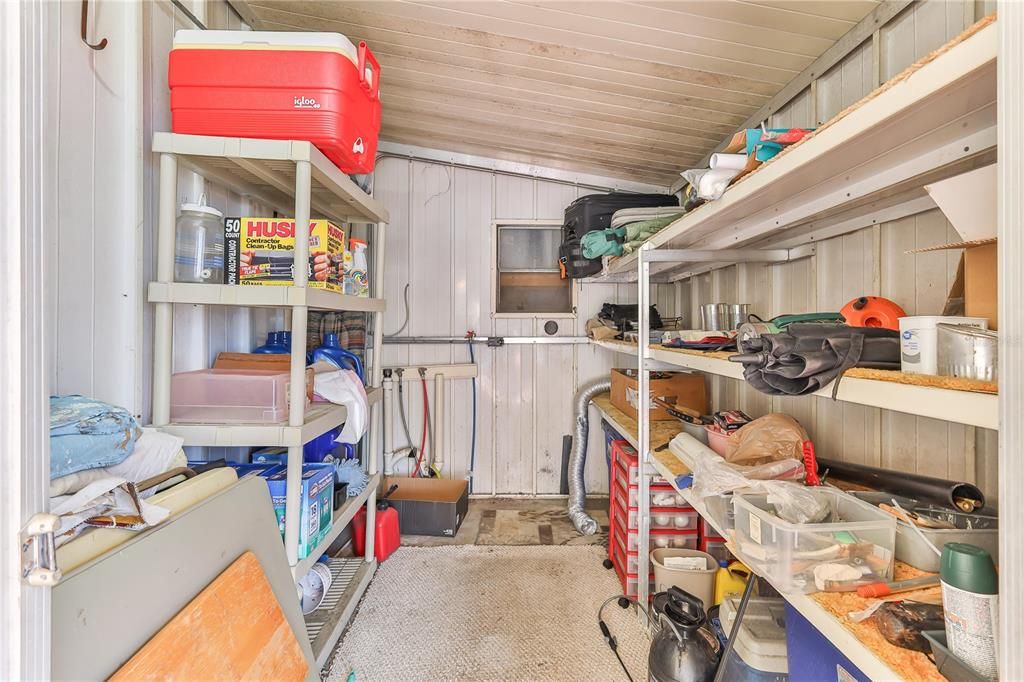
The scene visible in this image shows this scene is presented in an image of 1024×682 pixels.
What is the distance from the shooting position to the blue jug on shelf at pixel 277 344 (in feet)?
6.15

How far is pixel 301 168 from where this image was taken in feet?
4.37

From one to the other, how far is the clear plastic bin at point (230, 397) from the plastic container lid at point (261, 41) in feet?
3.40

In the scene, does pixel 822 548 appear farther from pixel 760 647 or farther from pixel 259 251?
pixel 259 251

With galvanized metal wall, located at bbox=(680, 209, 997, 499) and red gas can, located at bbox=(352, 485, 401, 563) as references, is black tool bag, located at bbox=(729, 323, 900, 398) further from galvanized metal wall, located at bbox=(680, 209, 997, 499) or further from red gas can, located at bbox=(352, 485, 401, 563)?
red gas can, located at bbox=(352, 485, 401, 563)

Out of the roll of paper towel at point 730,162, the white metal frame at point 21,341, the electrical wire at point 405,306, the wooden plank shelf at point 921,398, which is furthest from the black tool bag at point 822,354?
the electrical wire at point 405,306

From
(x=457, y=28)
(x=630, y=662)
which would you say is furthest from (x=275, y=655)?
(x=457, y=28)

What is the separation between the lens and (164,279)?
1.32 meters

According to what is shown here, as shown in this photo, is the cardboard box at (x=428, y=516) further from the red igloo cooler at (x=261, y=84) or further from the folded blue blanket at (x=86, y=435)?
the red igloo cooler at (x=261, y=84)

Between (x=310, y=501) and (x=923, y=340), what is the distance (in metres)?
1.69

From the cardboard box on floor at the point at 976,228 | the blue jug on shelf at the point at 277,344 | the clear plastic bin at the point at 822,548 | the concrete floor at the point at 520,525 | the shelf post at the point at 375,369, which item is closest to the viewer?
the cardboard box on floor at the point at 976,228

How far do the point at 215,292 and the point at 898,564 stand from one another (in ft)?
6.26

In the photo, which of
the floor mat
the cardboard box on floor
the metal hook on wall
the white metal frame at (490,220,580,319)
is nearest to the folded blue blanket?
the metal hook on wall

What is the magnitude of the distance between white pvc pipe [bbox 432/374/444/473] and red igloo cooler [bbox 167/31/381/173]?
6.39 feet

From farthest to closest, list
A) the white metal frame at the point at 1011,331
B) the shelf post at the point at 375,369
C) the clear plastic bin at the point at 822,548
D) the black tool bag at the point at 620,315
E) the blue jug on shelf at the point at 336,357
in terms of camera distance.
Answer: the black tool bag at the point at 620,315 → the shelf post at the point at 375,369 → the blue jug on shelf at the point at 336,357 → the clear plastic bin at the point at 822,548 → the white metal frame at the point at 1011,331
